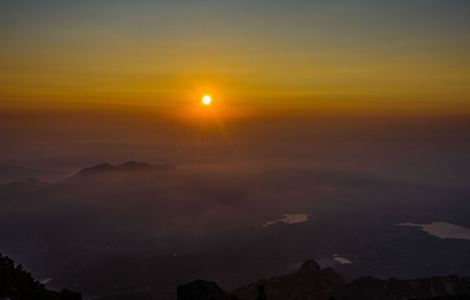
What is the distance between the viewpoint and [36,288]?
65750mm

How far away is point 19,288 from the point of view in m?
62.5

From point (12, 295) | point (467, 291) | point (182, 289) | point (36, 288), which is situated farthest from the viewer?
point (467, 291)

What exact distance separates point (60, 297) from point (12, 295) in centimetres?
1388

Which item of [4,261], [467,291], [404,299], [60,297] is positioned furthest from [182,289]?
[467,291]

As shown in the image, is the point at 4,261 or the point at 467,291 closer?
the point at 4,261

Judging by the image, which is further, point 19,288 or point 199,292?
point 199,292

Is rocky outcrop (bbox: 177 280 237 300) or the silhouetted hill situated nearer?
the silhouetted hill

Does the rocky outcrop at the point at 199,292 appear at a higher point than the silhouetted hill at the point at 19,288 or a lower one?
lower

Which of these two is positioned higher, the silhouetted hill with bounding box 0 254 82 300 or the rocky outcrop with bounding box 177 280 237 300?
the silhouetted hill with bounding box 0 254 82 300

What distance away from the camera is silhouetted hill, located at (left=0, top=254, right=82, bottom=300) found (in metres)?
55.8

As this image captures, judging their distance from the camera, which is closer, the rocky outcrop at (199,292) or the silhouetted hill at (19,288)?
the silhouetted hill at (19,288)

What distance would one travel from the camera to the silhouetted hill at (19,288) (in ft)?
183

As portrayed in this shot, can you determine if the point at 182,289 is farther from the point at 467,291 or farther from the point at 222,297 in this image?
the point at 467,291

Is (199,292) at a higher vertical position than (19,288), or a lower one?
lower
